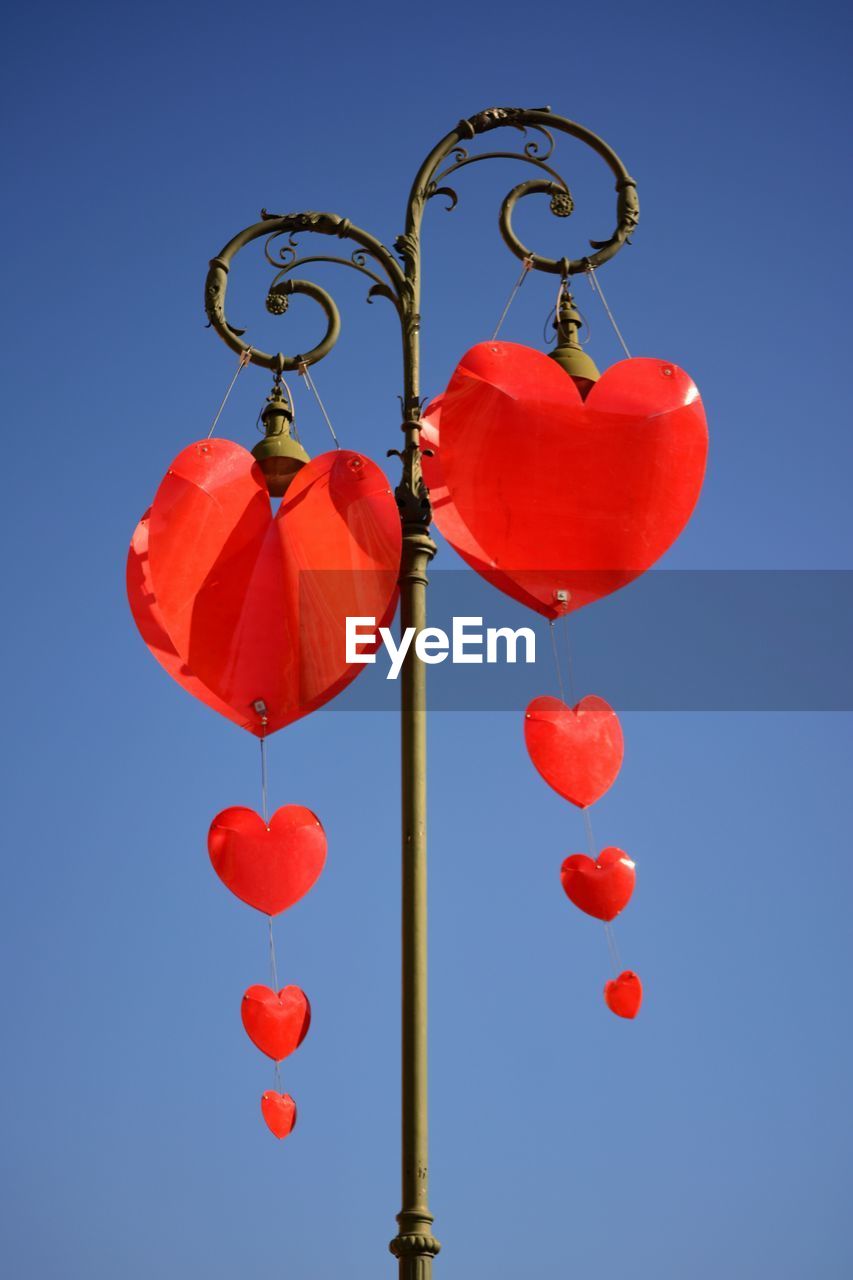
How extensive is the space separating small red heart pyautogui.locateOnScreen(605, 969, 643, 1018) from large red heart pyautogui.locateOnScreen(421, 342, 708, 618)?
1.54 m

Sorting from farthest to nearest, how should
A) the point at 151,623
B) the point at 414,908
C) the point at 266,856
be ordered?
the point at 151,623
the point at 266,856
the point at 414,908

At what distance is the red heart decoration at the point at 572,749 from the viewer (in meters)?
7.09

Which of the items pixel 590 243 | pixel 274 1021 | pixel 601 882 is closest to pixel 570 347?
pixel 590 243

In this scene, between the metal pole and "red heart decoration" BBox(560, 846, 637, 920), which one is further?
"red heart decoration" BBox(560, 846, 637, 920)

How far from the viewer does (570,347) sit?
24.9ft

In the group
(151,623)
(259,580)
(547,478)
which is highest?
(547,478)

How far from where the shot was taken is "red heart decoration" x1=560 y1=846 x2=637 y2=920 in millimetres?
7105

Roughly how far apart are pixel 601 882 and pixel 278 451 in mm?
2387

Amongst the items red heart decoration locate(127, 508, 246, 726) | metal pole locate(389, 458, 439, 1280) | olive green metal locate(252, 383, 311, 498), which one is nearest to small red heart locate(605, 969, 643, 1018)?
metal pole locate(389, 458, 439, 1280)

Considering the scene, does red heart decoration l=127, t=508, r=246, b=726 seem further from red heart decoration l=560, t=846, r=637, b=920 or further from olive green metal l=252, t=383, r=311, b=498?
red heart decoration l=560, t=846, r=637, b=920

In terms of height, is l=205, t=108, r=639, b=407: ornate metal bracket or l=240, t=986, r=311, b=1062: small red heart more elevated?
l=205, t=108, r=639, b=407: ornate metal bracket

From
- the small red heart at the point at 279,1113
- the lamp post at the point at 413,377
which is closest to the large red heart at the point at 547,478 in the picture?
the lamp post at the point at 413,377

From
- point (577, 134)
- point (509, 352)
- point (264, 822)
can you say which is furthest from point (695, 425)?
point (264, 822)

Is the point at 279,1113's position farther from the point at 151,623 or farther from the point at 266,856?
the point at 151,623
